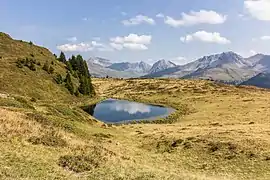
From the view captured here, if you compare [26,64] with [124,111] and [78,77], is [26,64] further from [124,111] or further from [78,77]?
[124,111]

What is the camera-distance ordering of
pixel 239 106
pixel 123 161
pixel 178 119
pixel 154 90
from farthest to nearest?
pixel 154 90
pixel 239 106
pixel 178 119
pixel 123 161

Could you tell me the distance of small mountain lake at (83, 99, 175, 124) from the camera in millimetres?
84569

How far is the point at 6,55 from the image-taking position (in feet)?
406

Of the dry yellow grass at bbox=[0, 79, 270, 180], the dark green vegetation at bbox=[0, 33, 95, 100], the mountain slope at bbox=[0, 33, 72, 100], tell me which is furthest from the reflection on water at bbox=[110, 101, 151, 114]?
the dry yellow grass at bbox=[0, 79, 270, 180]

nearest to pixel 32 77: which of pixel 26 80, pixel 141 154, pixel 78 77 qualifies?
pixel 26 80

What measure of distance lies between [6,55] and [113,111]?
53.0 m

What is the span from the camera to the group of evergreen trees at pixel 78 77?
115375 millimetres

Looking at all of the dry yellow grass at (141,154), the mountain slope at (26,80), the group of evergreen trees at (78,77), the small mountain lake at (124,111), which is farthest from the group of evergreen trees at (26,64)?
the dry yellow grass at (141,154)

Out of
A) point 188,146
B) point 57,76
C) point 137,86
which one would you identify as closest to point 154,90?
point 137,86

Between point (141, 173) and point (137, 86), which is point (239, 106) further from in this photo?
point (137, 86)

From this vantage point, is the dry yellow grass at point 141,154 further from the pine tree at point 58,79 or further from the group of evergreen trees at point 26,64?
the group of evergreen trees at point 26,64

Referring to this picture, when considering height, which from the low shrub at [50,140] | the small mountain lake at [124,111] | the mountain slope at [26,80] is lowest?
the small mountain lake at [124,111]

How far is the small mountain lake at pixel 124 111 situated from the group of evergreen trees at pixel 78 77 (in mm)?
10380

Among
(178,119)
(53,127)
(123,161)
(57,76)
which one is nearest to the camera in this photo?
(123,161)
